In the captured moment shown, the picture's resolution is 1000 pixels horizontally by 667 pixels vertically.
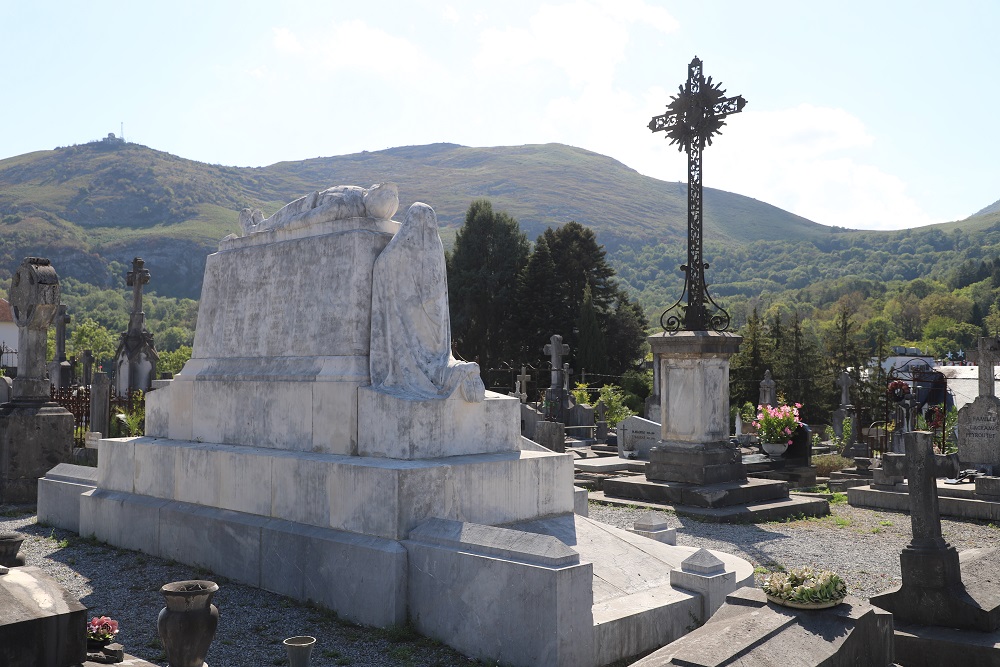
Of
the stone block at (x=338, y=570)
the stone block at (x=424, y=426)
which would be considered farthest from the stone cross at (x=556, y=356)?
the stone block at (x=338, y=570)

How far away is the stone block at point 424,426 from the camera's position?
20.2 ft

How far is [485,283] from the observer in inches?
1668

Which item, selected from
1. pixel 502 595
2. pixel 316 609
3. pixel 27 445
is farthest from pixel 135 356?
pixel 502 595

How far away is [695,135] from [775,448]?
18.7 feet

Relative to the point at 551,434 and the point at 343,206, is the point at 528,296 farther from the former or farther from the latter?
the point at 343,206

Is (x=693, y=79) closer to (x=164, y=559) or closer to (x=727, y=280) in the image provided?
(x=164, y=559)

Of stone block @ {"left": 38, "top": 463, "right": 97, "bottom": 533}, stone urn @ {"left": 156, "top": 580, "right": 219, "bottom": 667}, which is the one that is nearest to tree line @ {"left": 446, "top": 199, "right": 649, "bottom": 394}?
stone block @ {"left": 38, "top": 463, "right": 97, "bottom": 533}

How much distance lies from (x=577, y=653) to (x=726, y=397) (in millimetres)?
8329

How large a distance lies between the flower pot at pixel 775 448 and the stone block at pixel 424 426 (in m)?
9.06

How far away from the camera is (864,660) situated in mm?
4184

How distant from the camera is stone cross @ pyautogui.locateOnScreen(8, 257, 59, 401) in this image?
37.2 ft

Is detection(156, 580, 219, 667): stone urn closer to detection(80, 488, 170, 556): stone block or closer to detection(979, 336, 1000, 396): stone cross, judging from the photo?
detection(80, 488, 170, 556): stone block

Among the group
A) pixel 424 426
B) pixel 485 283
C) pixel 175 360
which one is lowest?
pixel 424 426

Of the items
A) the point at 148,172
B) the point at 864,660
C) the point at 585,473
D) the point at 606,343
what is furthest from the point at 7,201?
the point at 864,660
